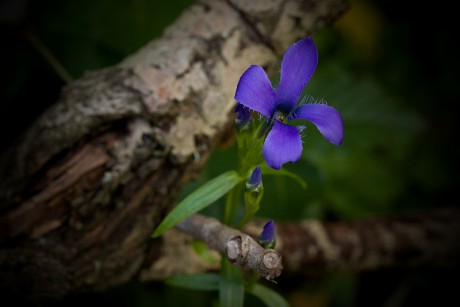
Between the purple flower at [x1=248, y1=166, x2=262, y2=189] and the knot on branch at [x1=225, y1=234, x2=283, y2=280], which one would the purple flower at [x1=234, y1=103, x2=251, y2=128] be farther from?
the knot on branch at [x1=225, y1=234, x2=283, y2=280]

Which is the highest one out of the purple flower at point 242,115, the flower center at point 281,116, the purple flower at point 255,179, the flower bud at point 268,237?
the purple flower at point 242,115

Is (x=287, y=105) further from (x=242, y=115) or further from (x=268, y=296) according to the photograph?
(x=268, y=296)

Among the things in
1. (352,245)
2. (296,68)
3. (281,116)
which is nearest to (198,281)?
(281,116)

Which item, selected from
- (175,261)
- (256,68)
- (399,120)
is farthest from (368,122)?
(256,68)

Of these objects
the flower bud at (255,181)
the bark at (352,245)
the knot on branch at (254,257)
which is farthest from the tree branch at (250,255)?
the bark at (352,245)

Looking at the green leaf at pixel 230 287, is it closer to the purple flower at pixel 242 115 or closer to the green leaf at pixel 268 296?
the green leaf at pixel 268 296

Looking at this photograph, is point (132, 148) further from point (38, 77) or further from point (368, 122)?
point (368, 122)
